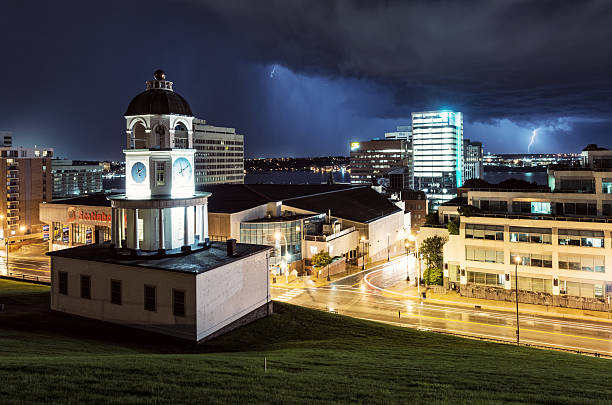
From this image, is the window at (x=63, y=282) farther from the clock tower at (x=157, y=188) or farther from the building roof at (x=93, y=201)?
the building roof at (x=93, y=201)

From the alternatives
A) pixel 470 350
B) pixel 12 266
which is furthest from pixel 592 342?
pixel 12 266

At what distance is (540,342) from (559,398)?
32.7 meters

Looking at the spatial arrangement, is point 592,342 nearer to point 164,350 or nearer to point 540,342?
point 540,342

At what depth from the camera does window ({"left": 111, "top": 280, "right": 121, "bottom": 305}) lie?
120 feet

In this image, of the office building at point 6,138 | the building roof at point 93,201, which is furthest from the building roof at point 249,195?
the office building at point 6,138

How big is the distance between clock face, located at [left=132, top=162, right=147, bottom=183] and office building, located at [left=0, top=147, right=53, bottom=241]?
105 metres

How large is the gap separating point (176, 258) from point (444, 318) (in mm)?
34468

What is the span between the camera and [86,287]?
38.2m

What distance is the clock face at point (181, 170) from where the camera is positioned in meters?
42.0

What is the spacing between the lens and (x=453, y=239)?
66188 millimetres

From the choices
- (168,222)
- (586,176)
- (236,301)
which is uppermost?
(586,176)

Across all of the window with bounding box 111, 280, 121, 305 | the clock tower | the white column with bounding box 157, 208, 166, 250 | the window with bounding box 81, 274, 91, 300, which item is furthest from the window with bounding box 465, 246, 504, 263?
the window with bounding box 81, 274, 91, 300

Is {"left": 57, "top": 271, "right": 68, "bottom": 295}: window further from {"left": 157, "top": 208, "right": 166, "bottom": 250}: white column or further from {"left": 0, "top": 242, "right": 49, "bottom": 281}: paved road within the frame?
{"left": 0, "top": 242, "right": 49, "bottom": 281}: paved road

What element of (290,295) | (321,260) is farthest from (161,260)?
(321,260)
